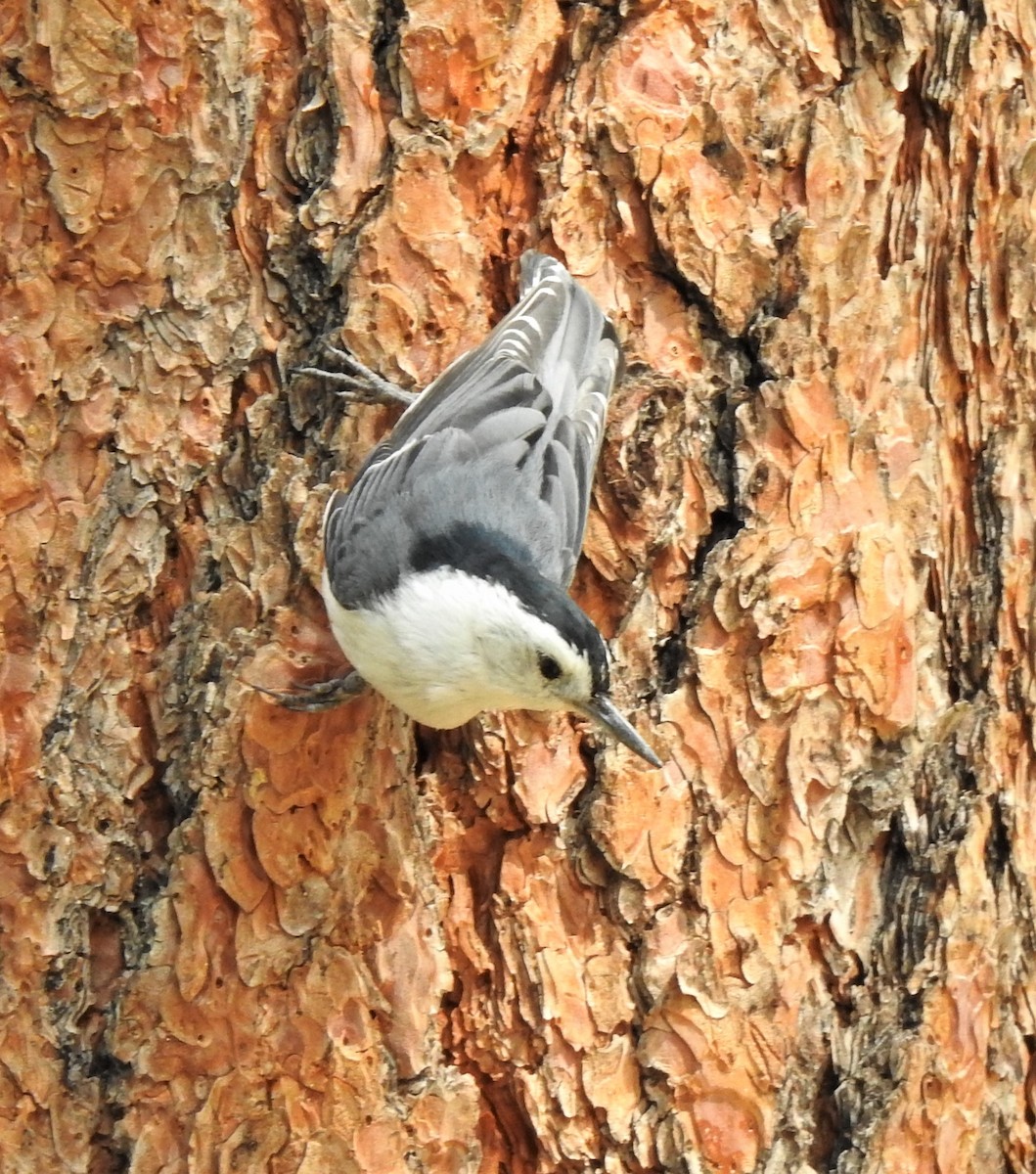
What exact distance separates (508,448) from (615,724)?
0.46 meters

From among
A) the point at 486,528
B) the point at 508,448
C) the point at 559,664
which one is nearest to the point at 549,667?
the point at 559,664

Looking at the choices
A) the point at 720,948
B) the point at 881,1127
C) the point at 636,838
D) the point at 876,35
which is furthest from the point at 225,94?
the point at 881,1127

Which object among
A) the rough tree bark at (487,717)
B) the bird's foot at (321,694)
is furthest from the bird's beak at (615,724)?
the bird's foot at (321,694)

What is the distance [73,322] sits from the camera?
195 centimetres

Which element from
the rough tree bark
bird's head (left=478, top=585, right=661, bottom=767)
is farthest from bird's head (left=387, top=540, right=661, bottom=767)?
the rough tree bark

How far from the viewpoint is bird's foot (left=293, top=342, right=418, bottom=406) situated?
1945 millimetres

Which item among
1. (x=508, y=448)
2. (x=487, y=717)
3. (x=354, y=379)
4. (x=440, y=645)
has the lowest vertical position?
(x=487, y=717)

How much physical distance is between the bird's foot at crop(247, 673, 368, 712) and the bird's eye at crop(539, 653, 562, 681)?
278mm

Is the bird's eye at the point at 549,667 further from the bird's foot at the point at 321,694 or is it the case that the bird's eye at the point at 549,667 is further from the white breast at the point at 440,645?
the bird's foot at the point at 321,694

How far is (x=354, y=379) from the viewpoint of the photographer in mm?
1945

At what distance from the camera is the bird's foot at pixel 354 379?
1.95 m

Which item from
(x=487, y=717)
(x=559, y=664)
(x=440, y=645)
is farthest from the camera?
(x=487, y=717)

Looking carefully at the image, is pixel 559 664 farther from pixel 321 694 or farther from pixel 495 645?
pixel 321 694

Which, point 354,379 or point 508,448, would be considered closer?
point 354,379
